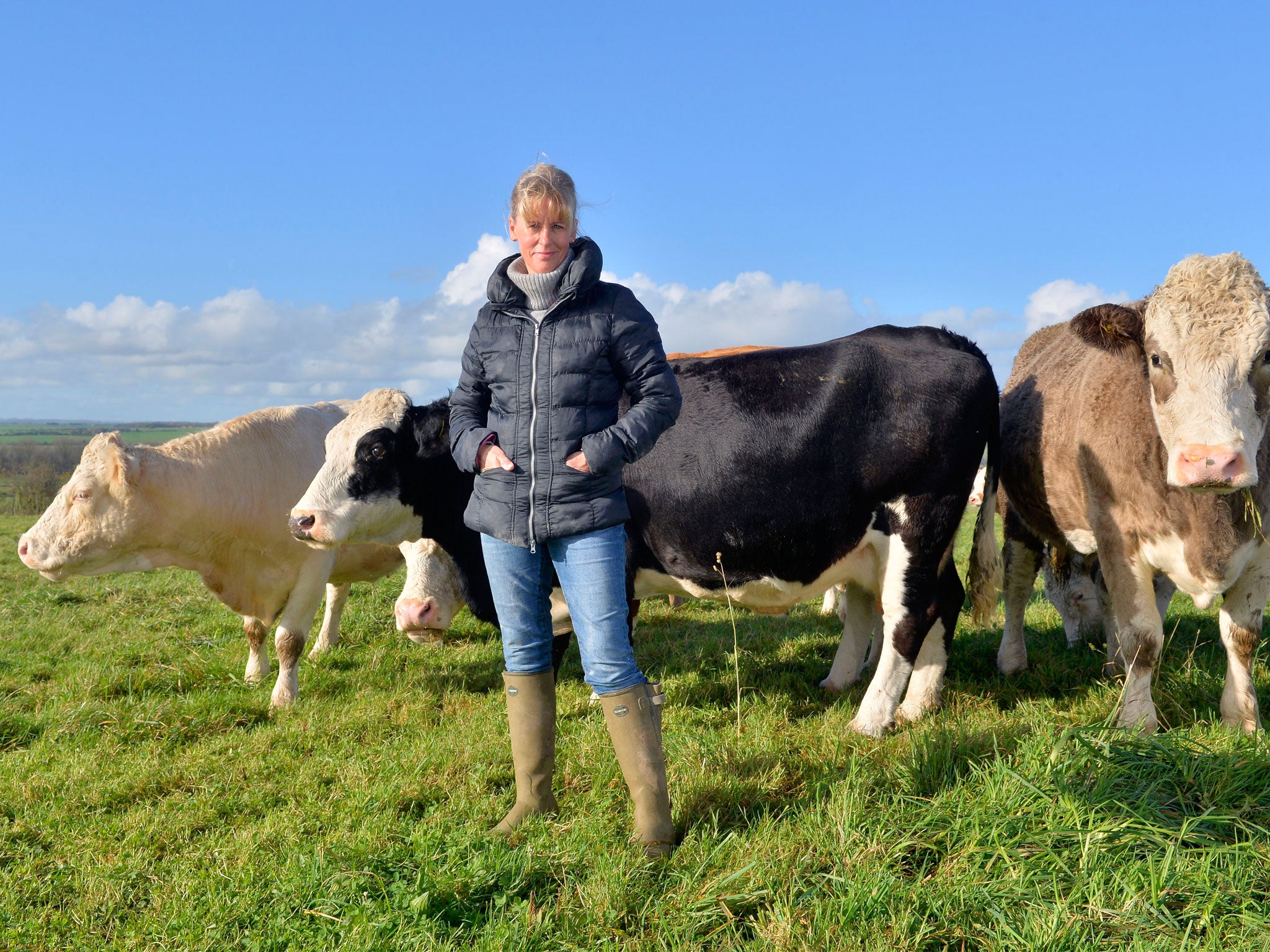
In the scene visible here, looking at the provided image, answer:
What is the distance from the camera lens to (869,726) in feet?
15.2

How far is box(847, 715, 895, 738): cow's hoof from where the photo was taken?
15.1 ft

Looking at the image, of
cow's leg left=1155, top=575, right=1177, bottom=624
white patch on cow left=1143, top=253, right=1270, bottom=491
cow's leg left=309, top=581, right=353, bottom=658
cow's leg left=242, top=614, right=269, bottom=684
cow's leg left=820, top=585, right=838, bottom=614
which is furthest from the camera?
cow's leg left=820, top=585, right=838, bottom=614

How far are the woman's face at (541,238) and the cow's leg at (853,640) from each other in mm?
3254

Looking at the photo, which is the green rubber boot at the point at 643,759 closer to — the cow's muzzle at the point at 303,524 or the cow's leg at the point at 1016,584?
the cow's muzzle at the point at 303,524

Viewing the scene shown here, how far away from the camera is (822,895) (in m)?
3.04

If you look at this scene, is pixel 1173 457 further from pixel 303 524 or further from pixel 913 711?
pixel 303 524

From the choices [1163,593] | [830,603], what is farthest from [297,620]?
[1163,593]

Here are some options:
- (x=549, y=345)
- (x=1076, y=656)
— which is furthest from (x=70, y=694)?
(x=1076, y=656)

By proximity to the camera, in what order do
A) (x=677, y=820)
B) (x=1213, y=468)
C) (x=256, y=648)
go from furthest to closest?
(x=256, y=648)
(x=1213, y=468)
(x=677, y=820)

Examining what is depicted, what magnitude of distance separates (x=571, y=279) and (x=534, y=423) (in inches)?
21.0

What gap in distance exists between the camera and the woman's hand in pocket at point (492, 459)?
10.7ft

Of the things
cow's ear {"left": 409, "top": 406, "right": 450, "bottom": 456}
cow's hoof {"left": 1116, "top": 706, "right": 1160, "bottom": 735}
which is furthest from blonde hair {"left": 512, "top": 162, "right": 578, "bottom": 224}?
cow's hoof {"left": 1116, "top": 706, "right": 1160, "bottom": 735}

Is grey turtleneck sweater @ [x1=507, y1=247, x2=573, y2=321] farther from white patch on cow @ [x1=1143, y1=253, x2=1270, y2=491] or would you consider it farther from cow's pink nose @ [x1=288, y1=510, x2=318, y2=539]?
white patch on cow @ [x1=1143, y1=253, x2=1270, y2=491]

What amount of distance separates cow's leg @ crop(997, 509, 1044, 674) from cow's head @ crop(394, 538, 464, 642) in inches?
146
